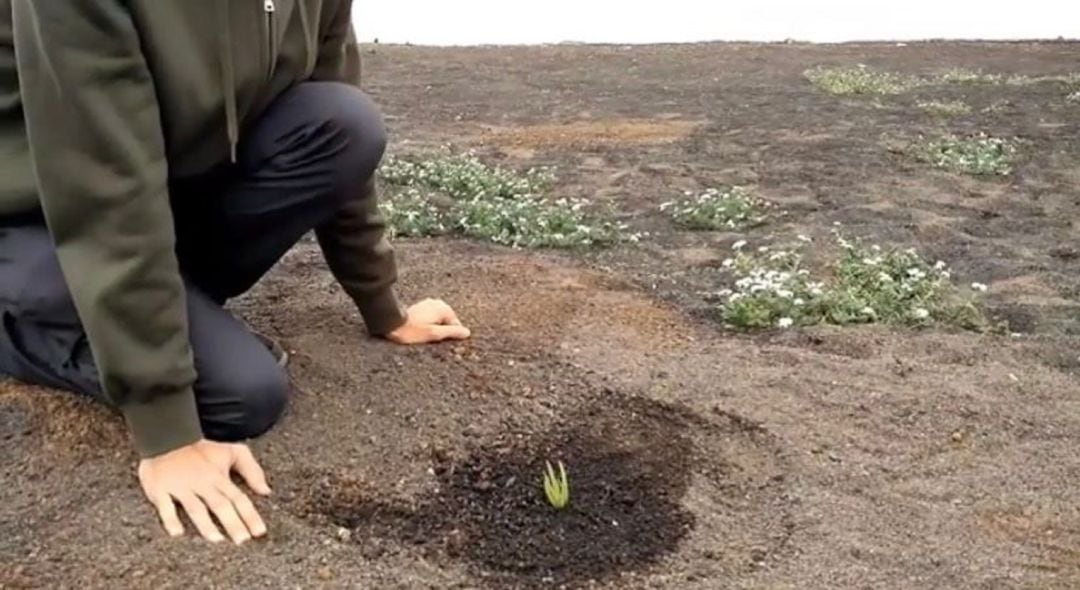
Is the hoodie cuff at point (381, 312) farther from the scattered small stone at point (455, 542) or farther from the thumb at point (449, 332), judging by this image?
the scattered small stone at point (455, 542)

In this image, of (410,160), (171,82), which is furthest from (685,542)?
(410,160)

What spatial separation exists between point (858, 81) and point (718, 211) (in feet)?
12.0

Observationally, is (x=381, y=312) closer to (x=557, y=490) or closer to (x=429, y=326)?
(x=429, y=326)

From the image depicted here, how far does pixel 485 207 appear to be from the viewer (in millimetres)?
4480

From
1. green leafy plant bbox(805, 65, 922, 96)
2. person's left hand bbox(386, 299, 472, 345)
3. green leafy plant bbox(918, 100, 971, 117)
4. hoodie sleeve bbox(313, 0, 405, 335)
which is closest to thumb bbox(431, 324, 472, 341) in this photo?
person's left hand bbox(386, 299, 472, 345)

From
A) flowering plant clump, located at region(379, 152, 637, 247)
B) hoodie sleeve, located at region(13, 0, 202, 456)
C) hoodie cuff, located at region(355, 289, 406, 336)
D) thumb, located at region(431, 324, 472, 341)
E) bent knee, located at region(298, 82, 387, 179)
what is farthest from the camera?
flowering plant clump, located at region(379, 152, 637, 247)

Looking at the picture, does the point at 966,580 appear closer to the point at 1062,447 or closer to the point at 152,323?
the point at 1062,447

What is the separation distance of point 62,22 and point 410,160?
358 cm

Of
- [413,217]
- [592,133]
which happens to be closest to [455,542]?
[413,217]

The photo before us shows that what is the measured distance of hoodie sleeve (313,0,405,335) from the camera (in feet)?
8.91

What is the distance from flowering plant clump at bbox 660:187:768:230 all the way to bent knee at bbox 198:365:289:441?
2287 millimetres

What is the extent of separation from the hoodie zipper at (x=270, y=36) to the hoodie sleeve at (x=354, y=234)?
323 millimetres

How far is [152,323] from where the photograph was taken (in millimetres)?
2141

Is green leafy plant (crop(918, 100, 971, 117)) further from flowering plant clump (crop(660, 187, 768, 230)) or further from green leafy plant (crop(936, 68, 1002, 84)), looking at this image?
flowering plant clump (crop(660, 187, 768, 230))
